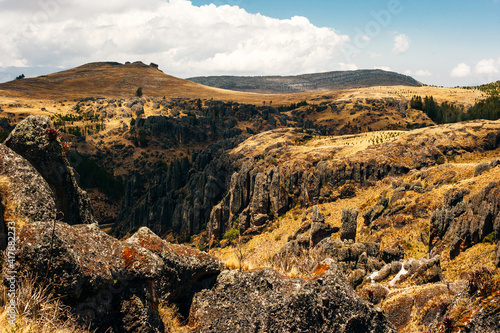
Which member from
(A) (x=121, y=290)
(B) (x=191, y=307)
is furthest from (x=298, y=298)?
(A) (x=121, y=290)

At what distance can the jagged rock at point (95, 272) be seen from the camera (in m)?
6.34

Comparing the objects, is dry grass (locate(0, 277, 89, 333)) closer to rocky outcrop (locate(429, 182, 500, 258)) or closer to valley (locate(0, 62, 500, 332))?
valley (locate(0, 62, 500, 332))

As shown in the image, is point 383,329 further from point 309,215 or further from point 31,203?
point 309,215

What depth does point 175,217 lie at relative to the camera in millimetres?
74812

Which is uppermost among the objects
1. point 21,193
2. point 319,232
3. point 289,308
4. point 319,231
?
point 21,193

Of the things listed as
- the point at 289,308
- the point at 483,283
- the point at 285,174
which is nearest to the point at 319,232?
the point at 285,174

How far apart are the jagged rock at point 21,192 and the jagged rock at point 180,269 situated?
216 centimetres

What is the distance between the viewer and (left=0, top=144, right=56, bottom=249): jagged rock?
24.4ft

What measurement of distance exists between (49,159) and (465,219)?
2803cm

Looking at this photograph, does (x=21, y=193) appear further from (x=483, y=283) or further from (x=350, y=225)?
(x=350, y=225)

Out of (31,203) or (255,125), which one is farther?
(255,125)

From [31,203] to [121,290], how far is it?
301 cm

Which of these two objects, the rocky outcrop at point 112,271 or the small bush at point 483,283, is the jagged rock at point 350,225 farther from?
the rocky outcrop at point 112,271

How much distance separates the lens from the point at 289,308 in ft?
27.2
